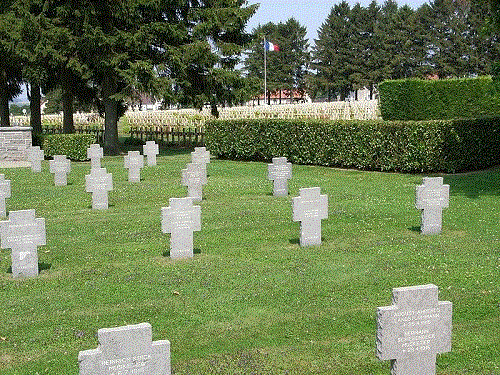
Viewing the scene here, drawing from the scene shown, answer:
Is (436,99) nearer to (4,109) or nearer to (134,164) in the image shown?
(134,164)

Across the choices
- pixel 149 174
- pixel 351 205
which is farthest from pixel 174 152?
pixel 351 205

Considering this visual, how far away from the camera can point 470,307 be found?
24.2ft

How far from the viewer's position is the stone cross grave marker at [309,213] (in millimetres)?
10219

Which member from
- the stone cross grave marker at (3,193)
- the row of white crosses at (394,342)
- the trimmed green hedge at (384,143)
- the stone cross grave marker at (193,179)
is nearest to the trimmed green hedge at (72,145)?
the trimmed green hedge at (384,143)

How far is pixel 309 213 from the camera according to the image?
33.7 feet

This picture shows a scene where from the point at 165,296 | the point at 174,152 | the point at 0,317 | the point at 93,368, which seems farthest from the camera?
the point at 174,152

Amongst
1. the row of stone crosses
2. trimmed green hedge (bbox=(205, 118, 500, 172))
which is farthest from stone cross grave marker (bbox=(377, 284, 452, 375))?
trimmed green hedge (bbox=(205, 118, 500, 172))

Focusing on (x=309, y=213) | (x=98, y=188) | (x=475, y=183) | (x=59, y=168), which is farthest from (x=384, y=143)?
(x=309, y=213)

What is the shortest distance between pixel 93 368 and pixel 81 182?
580 inches

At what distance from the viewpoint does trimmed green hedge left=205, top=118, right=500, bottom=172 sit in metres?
19.4

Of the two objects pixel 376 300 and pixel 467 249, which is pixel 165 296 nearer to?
pixel 376 300

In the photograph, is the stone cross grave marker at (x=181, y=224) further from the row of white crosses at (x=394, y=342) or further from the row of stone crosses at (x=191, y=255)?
the row of white crosses at (x=394, y=342)

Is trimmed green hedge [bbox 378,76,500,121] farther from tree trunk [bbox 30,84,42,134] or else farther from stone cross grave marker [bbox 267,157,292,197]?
tree trunk [bbox 30,84,42,134]

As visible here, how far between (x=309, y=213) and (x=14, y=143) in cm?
1808
